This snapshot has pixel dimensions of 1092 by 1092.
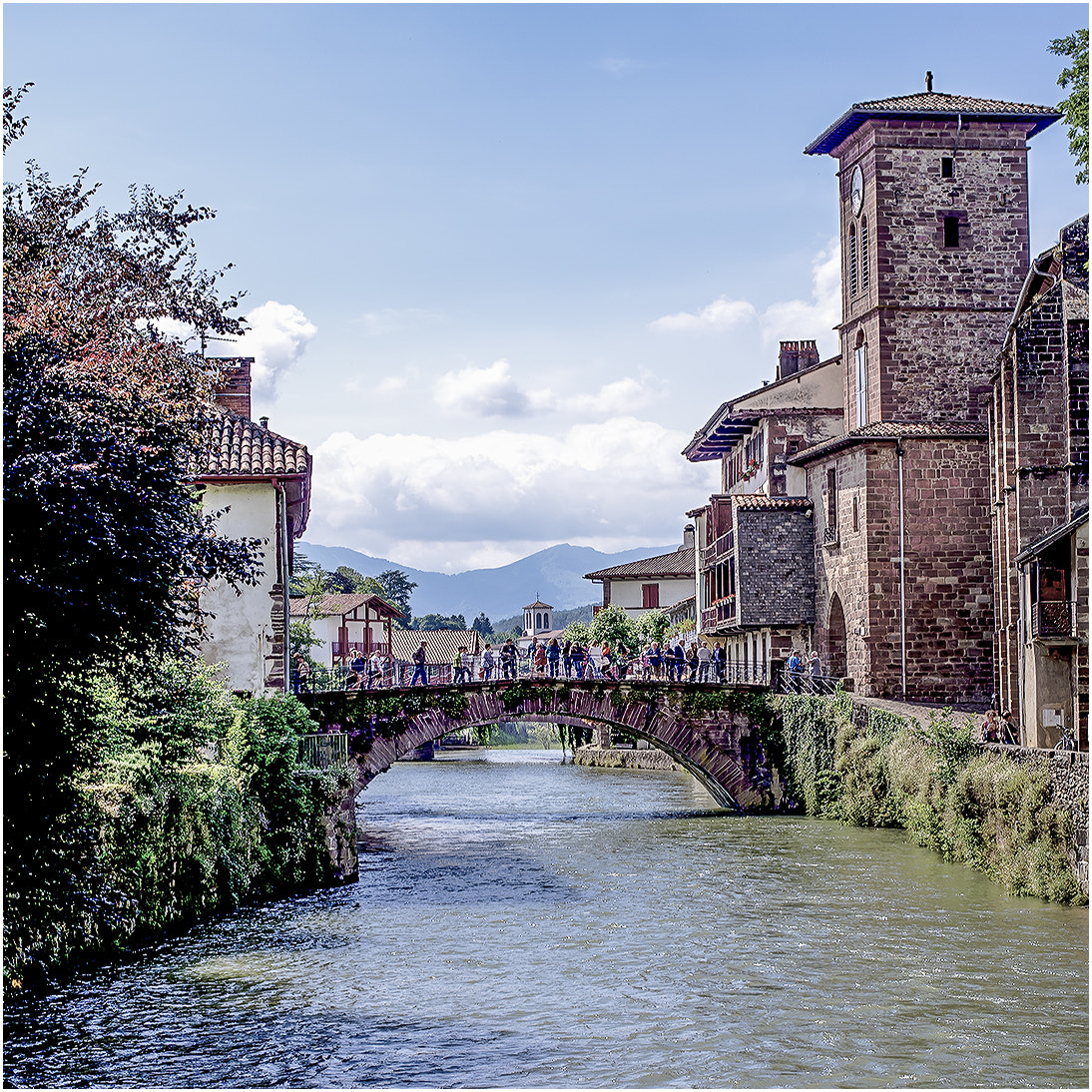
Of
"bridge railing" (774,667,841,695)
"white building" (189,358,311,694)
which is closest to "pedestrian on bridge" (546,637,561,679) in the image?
"bridge railing" (774,667,841,695)

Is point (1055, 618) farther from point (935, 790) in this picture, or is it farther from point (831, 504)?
point (831, 504)

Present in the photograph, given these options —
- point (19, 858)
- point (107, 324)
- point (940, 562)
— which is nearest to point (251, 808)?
point (107, 324)

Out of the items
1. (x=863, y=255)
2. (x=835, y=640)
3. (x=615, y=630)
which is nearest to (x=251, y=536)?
(x=835, y=640)

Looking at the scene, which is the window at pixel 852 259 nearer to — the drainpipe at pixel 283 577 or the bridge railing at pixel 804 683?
the bridge railing at pixel 804 683

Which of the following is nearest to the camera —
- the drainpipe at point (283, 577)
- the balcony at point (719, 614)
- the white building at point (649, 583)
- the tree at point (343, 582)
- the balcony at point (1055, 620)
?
the balcony at point (1055, 620)

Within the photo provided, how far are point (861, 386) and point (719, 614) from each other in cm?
1085

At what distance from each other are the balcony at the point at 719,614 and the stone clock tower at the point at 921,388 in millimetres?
3844

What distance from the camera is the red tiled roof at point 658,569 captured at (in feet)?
286

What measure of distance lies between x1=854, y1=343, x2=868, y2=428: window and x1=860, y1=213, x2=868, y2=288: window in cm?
201

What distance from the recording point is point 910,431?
143 feet

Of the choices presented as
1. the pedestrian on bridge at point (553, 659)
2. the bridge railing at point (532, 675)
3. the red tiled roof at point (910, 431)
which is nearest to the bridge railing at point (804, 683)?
the bridge railing at point (532, 675)

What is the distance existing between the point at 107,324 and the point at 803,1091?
1219 cm

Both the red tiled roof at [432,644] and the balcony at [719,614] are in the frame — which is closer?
the balcony at [719,614]

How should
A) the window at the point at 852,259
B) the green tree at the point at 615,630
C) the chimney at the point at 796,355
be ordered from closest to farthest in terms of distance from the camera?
the window at the point at 852,259, the chimney at the point at 796,355, the green tree at the point at 615,630
